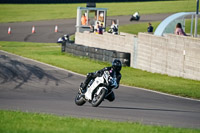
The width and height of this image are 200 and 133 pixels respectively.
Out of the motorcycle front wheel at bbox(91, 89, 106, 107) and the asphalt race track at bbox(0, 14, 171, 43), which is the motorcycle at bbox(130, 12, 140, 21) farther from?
the motorcycle front wheel at bbox(91, 89, 106, 107)

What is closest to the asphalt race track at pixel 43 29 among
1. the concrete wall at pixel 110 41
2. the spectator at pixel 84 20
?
the spectator at pixel 84 20

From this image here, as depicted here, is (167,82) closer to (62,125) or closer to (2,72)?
(2,72)

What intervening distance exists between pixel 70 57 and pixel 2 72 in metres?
9.61

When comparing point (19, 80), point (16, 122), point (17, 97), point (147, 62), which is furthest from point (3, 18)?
point (16, 122)

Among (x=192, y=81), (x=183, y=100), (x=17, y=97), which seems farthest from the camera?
(x=192, y=81)

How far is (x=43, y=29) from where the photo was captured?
52594 mm

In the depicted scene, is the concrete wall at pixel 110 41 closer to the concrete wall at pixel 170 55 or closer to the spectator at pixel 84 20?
the concrete wall at pixel 170 55

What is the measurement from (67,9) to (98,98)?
179 feet

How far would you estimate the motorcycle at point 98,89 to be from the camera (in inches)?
553

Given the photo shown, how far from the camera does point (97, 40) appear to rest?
33.7 meters

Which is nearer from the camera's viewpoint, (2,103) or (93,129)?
(93,129)

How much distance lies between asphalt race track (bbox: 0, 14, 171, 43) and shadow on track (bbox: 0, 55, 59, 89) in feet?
58.9

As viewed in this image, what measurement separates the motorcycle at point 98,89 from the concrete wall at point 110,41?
1362cm

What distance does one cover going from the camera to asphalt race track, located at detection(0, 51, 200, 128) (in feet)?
43.2
